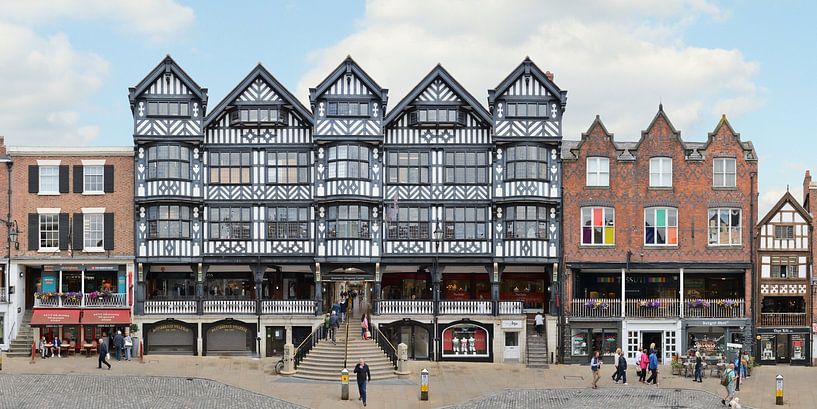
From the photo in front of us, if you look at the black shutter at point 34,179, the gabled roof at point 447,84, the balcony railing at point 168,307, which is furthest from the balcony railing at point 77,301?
the gabled roof at point 447,84

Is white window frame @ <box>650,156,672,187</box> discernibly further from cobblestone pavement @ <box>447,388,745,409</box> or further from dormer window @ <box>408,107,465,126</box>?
cobblestone pavement @ <box>447,388,745,409</box>

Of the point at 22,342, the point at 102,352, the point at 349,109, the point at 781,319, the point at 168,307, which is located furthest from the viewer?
the point at 781,319

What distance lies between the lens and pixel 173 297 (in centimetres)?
4297

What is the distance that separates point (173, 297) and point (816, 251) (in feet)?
96.9

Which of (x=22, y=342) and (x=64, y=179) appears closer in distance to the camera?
(x=22, y=342)

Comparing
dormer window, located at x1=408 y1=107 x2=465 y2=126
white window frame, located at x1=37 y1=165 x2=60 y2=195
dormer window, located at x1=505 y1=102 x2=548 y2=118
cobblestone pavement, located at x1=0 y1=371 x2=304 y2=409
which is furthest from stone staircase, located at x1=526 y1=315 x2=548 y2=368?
white window frame, located at x1=37 y1=165 x2=60 y2=195

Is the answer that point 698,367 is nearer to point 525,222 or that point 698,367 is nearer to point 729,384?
point 729,384

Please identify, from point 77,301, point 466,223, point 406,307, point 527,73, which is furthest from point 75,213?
point 527,73

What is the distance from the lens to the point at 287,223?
136ft

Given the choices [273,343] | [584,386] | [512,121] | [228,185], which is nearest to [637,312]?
[584,386]

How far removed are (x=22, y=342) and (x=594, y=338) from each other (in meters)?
25.0

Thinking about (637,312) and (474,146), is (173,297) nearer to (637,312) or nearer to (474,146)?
(474,146)

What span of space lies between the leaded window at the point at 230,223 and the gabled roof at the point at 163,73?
4993 millimetres

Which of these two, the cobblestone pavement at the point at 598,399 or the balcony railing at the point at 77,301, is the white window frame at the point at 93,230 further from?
the cobblestone pavement at the point at 598,399
